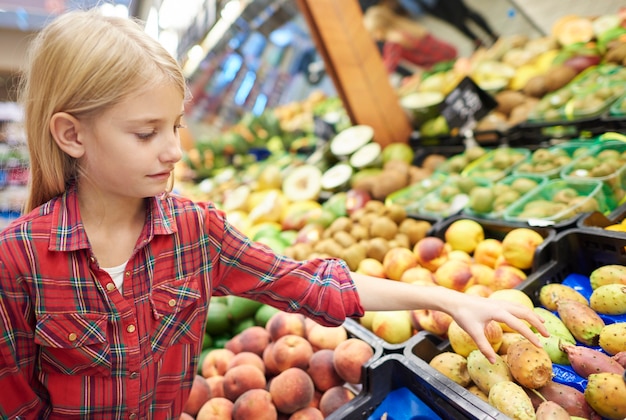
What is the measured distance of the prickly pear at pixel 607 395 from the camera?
92 cm

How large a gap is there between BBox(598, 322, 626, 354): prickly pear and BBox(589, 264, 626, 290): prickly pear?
0.22m

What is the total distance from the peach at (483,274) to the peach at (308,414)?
0.78 m

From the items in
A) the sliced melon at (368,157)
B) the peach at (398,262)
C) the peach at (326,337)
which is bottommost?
the peach at (326,337)

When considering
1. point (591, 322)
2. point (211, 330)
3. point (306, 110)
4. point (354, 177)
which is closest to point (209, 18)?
point (306, 110)

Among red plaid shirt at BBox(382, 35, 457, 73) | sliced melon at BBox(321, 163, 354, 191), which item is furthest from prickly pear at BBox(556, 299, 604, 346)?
red plaid shirt at BBox(382, 35, 457, 73)

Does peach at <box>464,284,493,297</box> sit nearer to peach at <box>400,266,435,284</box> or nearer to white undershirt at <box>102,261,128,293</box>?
peach at <box>400,266,435,284</box>

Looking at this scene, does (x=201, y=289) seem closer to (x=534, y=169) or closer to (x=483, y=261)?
(x=483, y=261)

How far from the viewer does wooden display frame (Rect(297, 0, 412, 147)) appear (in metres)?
3.09

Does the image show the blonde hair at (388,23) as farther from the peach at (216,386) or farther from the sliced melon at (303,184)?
the peach at (216,386)

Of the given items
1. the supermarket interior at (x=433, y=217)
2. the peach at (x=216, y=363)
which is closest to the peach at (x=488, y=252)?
the supermarket interior at (x=433, y=217)

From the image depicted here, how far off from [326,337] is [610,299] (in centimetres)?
91

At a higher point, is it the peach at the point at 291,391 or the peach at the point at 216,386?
the peach at the point at 291,391

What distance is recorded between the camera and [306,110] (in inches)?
239

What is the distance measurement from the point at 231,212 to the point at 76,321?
2778mm
